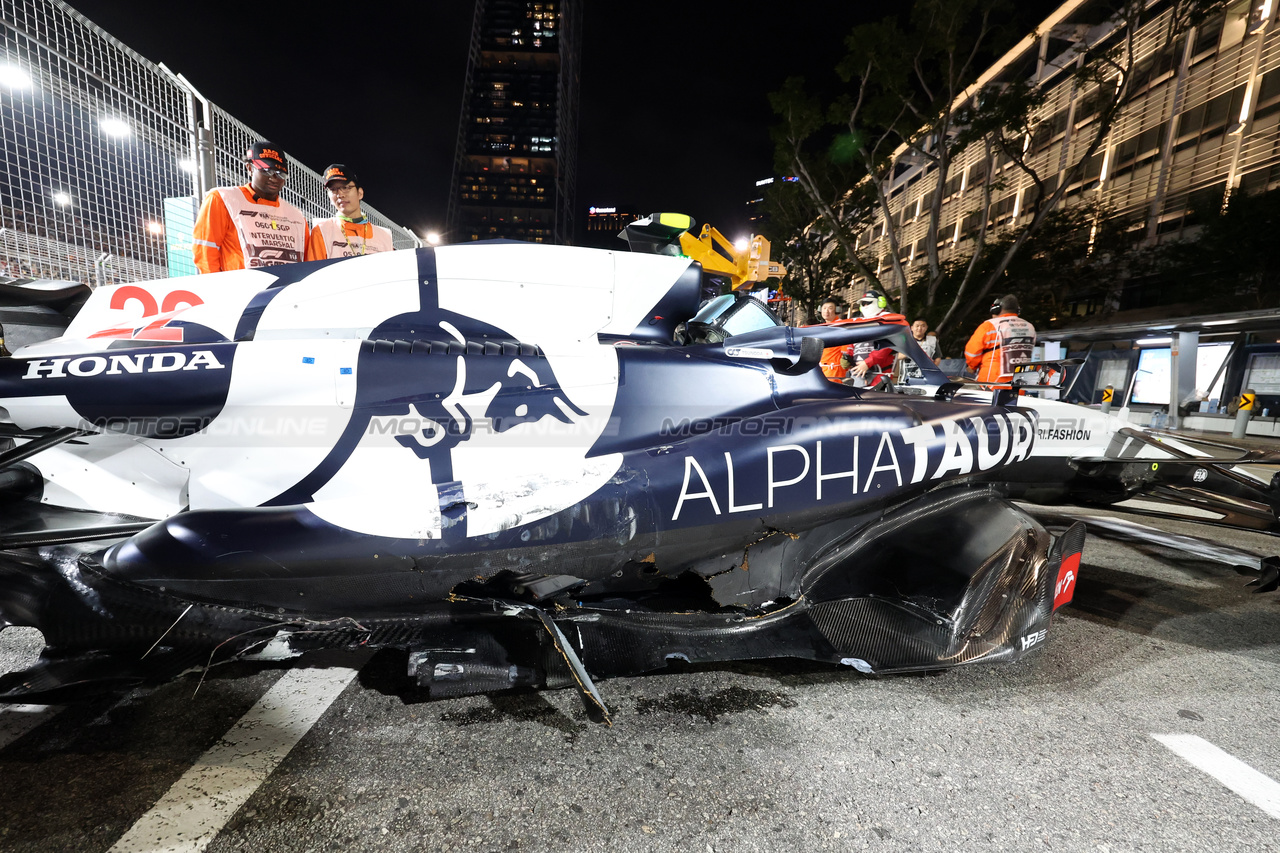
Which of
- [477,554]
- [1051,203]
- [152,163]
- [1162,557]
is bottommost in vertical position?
[1162,557]

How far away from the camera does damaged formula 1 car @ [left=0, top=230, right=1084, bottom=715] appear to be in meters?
1.47

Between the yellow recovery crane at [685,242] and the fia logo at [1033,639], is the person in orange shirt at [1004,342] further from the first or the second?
the fia logo at [1033,639]

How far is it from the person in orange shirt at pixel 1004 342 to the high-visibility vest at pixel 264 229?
6.61 meters

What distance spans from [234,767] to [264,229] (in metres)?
3.24

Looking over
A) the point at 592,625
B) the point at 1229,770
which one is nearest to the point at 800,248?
the point at 1229,770

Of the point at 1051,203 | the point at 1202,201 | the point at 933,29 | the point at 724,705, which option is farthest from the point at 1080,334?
the point at 724,705

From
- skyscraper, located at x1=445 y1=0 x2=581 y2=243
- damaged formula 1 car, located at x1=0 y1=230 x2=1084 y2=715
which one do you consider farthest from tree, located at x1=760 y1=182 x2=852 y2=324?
skyscraper, located at x1=445 y1=0 x2=581 y2=243

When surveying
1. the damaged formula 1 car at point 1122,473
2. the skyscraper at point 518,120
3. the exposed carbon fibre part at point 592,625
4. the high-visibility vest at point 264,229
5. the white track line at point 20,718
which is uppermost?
the skyscraper at point 518,120

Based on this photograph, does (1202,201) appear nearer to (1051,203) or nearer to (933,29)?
(1051,203)

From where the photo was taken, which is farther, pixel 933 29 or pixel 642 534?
pixel 933 29

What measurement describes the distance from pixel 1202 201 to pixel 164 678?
2797cm

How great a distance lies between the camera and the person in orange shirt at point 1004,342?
5957mm

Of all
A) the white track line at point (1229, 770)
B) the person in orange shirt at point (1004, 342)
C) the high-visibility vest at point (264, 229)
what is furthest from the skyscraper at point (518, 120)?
the white track line at point (1229, 770)

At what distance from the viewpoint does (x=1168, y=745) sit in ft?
5.44
